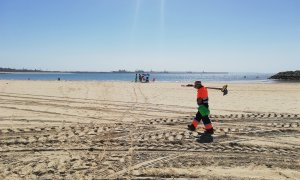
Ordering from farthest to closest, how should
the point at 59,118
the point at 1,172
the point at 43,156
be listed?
the point at 59,118
the point at 43,156
the point at 1,172

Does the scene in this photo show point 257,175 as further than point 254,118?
No

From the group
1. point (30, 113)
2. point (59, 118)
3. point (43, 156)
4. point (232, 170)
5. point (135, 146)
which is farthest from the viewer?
point (30, 113)

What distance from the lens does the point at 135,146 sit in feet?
24.2

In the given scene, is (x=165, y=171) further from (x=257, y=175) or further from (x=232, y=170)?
(x=257, y=175)

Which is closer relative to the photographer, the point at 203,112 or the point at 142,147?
the point at 142,147

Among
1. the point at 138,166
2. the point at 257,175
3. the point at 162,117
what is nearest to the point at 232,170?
the point at 257,175

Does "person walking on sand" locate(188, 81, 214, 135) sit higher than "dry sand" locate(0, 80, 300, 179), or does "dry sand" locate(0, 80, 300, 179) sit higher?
"person walking on sand" locate(188, 81, 214, 135)

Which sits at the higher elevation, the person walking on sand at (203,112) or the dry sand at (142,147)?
the person walking on sand at (203,112)

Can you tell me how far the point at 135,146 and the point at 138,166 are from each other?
4.54 feet

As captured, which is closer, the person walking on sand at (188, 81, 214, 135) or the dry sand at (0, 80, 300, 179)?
the dry sand at (0, 80, 300, 179)

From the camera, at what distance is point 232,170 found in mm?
5957

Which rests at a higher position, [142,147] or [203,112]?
[203,112]

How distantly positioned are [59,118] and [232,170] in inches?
271

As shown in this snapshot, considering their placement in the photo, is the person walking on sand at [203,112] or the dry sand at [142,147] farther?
the person walking on sand at [203,112]
